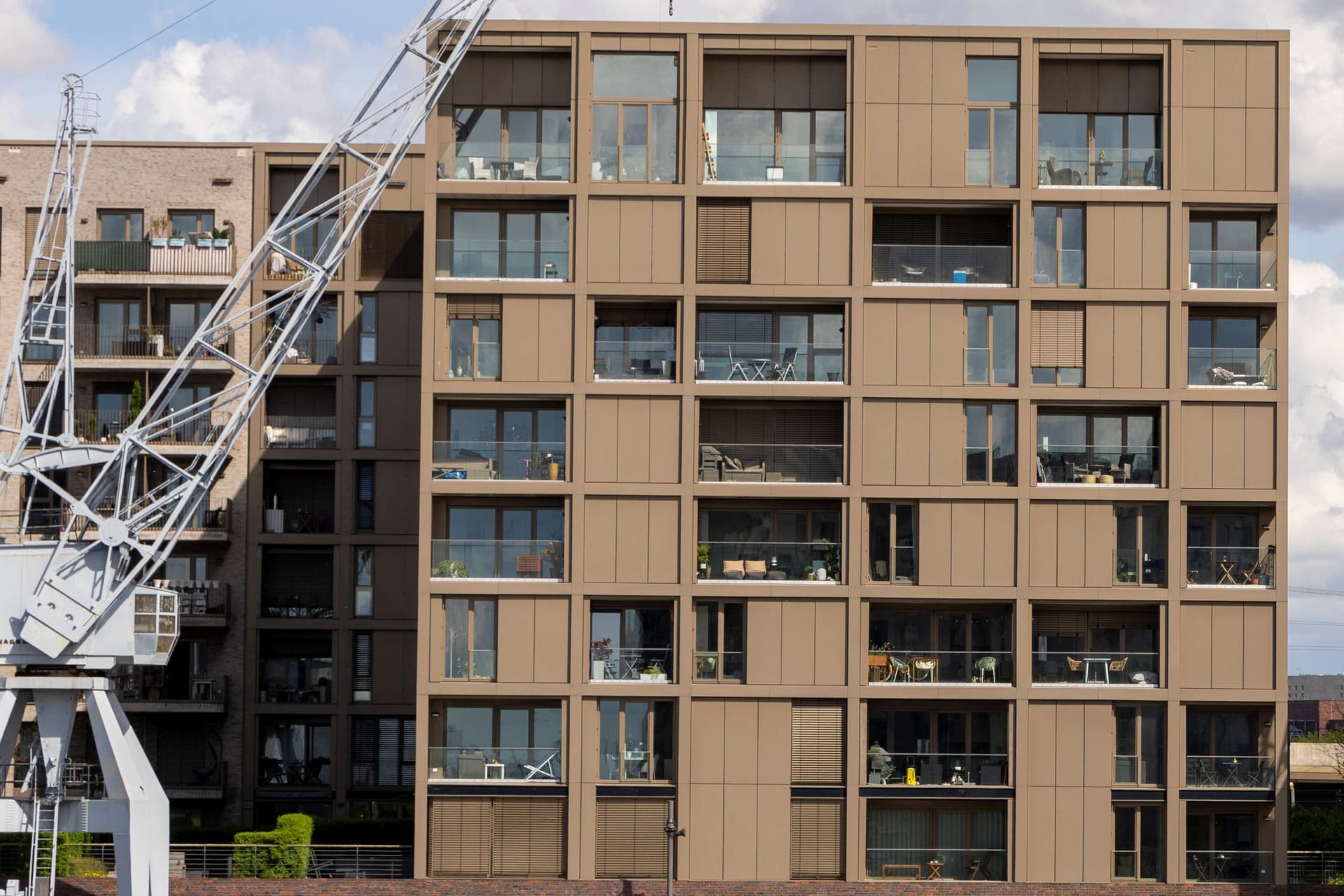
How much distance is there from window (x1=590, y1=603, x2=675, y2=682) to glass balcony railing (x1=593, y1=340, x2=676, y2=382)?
19.5 feet

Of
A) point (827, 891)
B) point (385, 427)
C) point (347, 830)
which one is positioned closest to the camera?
point (827, 891)

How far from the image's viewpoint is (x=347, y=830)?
179 feet

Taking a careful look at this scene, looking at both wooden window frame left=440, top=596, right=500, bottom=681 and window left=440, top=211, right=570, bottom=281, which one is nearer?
wooden window frame left=440, top=596, right=500, bottom=681

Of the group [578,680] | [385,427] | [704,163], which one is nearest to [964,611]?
[578,680]

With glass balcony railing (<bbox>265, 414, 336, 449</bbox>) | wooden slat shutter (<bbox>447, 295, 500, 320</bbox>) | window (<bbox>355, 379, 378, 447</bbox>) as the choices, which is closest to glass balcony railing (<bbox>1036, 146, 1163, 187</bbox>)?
wooden slat shutter (<bbox>447, 295, 500, 320</bbox>)

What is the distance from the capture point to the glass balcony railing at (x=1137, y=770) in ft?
161

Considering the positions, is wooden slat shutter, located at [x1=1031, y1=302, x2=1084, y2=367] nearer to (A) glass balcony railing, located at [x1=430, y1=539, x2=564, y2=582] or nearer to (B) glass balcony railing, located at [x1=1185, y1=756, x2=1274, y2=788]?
(B) glass balcony railing, located at [x1=1185, y1=756, x2=1274, y2=788]

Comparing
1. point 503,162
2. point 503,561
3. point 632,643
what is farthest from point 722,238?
point 632,643

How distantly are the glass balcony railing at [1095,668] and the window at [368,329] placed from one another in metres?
26.1

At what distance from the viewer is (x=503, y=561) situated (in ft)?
163

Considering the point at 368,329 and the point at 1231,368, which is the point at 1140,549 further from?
the point at 368,329

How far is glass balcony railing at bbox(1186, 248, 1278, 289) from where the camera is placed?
50.5m

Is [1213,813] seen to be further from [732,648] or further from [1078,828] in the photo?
[732,648]

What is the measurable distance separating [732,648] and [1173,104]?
18271mm
